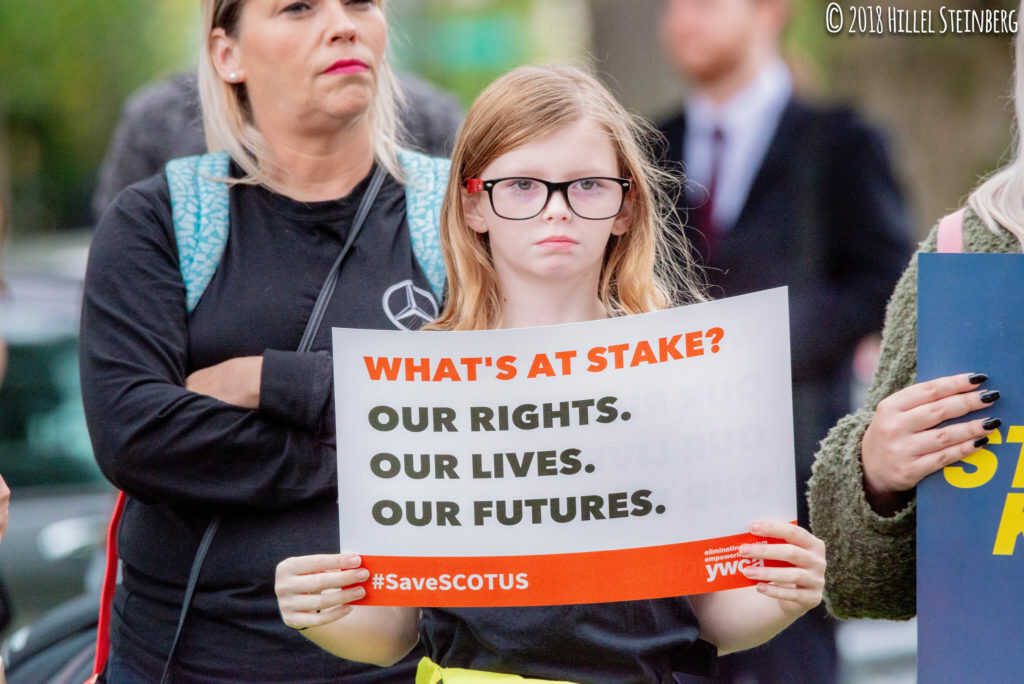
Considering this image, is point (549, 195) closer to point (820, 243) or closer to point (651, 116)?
point (820, 243)

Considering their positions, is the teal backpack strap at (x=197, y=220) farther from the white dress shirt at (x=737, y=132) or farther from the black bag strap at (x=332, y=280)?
the white dress shirt at (x=737, y=132)

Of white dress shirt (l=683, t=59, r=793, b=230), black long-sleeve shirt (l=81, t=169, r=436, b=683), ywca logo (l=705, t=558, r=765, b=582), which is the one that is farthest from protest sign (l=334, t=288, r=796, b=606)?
white dress shirt (l=683, t=59, r=793, b=230)

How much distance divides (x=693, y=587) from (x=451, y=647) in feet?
1.35

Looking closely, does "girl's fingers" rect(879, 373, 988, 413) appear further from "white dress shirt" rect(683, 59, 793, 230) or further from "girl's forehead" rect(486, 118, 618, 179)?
"white dress shirt" rect(683, 59, 793, 230)

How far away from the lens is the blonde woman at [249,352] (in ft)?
9.00

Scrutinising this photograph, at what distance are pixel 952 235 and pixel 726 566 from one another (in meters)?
0.76

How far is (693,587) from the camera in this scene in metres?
2.27

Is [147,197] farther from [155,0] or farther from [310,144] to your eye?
[155,0]

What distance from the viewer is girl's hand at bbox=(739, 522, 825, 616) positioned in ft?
7.38

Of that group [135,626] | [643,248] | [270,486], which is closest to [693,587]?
[643,248]

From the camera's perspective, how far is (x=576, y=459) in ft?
7.52

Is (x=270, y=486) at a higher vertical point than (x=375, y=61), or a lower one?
lower

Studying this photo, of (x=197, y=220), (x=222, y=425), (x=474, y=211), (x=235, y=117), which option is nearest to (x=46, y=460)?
(x=235, y=117)

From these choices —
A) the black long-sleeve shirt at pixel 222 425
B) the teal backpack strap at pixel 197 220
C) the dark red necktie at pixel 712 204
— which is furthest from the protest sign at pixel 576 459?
the dark red necktie at pixel 712 204
